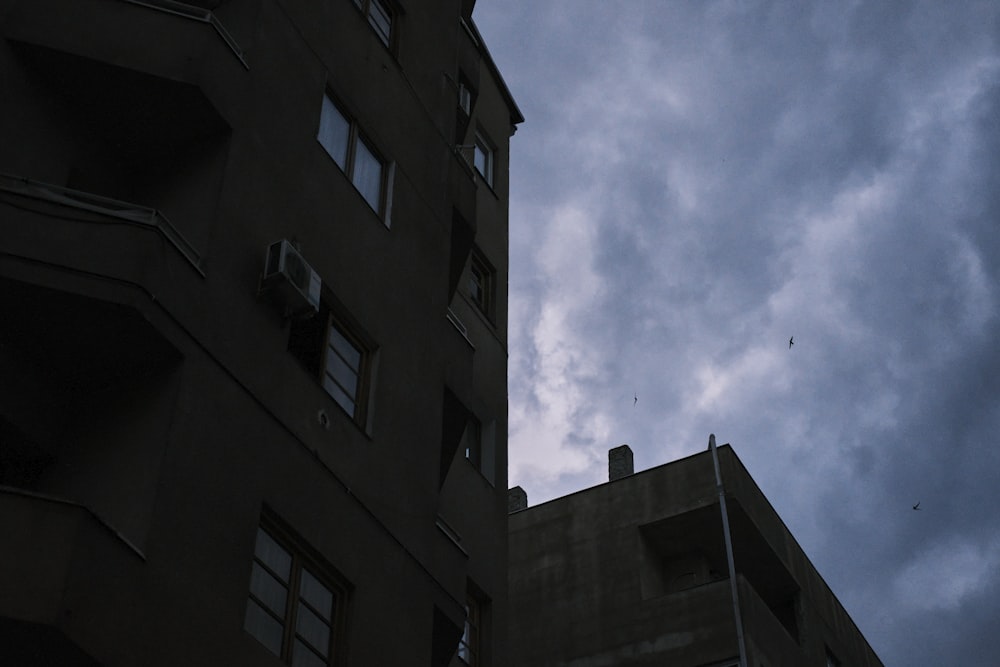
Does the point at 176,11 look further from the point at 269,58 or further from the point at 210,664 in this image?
the point at 210,664

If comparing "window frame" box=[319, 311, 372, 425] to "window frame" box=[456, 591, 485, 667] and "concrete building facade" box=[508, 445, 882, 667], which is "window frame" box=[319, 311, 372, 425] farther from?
"concrete building facade" box=[508, 445, 882, 667]

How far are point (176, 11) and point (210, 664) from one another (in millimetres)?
7968

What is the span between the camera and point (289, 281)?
51.7ft

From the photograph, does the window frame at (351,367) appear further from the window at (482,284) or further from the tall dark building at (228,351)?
the window at (482,284)

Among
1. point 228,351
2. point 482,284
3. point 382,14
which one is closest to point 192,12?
point 228,351

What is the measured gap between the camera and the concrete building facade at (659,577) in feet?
100

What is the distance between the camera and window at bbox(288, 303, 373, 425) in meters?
17.0

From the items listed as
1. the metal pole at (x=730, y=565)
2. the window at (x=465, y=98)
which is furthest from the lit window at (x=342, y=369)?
the metal pole at (x=730, y=565)

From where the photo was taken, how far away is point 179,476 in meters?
13.2

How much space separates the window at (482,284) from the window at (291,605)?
10656 millimetres

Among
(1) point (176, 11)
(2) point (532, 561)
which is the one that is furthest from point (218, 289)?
(2) point (532, 561)

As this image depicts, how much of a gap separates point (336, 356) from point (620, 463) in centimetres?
2206

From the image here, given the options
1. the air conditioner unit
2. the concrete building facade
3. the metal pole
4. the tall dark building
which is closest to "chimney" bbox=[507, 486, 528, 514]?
the concrete building facade

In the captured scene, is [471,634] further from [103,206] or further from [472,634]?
[103,206]
